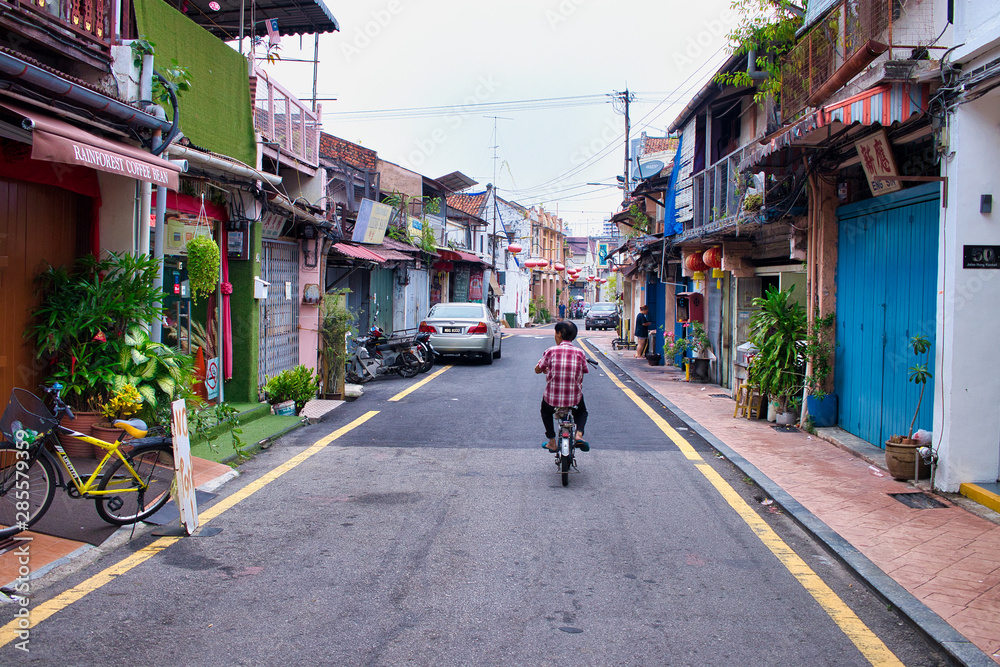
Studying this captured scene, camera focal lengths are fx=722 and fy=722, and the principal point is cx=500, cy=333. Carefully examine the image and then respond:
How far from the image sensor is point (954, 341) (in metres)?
6.31

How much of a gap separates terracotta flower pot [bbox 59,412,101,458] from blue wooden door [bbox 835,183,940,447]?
7.56 metres

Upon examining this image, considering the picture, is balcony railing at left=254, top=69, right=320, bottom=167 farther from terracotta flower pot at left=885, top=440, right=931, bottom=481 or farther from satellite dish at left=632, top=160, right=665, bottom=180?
satellite dish at left=632, top=160, right=665, bottom=180

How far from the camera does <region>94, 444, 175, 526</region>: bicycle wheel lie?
16.8 ft

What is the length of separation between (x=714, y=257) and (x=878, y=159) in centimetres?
715

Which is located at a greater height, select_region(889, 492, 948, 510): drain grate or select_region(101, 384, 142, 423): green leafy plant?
select_region(101, 384, 142, 423): green leafy plant

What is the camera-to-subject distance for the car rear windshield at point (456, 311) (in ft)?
64.3

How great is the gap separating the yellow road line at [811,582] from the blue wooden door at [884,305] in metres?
2.24

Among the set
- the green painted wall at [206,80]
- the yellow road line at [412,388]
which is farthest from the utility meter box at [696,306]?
the green painted wall at [206,80]

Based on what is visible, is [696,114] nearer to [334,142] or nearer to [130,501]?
[334,142]

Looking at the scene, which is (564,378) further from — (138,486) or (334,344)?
(334,344)

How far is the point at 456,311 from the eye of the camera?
19703mm

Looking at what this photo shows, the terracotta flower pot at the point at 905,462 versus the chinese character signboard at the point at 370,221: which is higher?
the chinese character signboard at the point at 370,221

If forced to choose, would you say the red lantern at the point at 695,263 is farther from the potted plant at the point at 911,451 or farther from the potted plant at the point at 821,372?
the potted plant at the point at 911,451

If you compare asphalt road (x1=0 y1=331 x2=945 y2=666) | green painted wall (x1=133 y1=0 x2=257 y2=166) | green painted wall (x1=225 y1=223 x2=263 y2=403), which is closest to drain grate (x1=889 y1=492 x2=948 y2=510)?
asphalt road (x1=0 y1=331 x2=945 y2=666)
